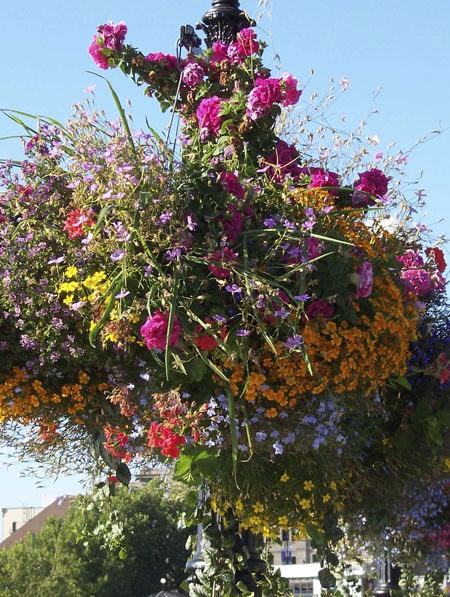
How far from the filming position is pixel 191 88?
17.8 ft

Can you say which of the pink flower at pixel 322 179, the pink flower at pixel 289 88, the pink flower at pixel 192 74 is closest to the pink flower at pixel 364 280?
the pink flower at pixel 322 179

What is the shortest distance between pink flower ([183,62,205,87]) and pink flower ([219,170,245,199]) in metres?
0.95

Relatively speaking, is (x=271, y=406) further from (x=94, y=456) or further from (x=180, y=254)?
(x=94, y=456)

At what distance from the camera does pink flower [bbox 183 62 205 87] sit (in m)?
5.34

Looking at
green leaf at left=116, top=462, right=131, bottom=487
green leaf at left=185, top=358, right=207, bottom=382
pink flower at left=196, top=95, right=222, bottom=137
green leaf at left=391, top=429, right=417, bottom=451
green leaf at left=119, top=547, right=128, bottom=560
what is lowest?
green leaf at left=119, top=547, right=128, bottom=560

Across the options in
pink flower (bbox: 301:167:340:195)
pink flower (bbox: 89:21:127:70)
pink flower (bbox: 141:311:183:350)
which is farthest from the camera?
pink flower (bbox: 89:21:127:70)

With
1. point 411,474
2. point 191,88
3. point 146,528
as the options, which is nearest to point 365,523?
point 411,474

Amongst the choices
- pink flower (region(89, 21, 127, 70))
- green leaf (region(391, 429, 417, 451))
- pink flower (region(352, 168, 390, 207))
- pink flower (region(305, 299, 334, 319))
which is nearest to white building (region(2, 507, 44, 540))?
green leaf (region(391, 429, 417, 451))

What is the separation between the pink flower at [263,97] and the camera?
16.4ft

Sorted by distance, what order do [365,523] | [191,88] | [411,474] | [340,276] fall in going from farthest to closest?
[365,523]
[411,474]
[191,88]
[340,276]

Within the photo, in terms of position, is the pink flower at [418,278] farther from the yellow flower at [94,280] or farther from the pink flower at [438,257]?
the yellow flower at [94,280]

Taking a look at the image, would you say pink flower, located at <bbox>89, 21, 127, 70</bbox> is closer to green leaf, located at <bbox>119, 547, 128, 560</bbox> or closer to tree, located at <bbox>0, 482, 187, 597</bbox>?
green leaf, located at <bbox>119, 547, 128, 560</bbox>

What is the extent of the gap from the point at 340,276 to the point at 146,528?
50.6 metres

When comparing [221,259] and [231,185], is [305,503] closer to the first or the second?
[221,259]
